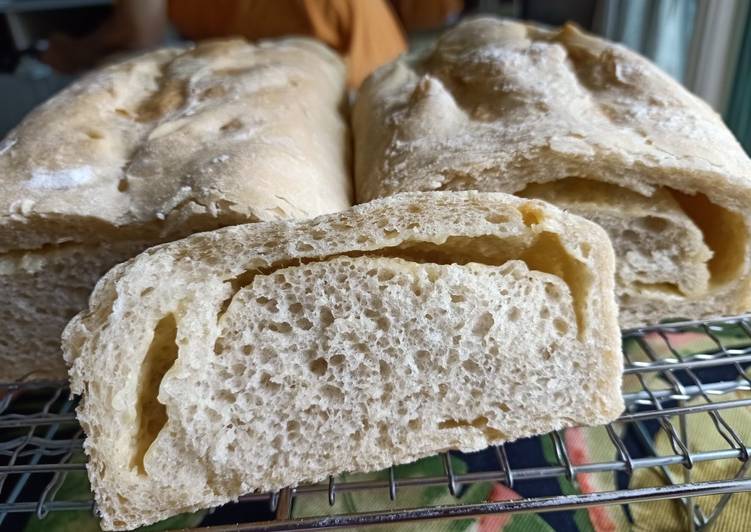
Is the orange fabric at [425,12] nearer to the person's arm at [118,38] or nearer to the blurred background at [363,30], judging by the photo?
the blurred background at [363,30]

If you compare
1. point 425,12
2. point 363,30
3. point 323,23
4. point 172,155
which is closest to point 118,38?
point 323,23

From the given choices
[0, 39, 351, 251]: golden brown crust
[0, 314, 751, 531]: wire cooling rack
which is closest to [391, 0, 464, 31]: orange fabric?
[0, 39, 351, 251]: golden brown crust

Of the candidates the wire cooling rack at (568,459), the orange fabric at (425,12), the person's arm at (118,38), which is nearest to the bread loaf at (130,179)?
the wire cooling rack at (568,459)

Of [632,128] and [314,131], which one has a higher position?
[632,128]

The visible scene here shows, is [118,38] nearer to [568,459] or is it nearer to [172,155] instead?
[172,155]

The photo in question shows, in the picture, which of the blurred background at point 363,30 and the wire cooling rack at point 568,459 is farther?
the blurred background at point 363,30

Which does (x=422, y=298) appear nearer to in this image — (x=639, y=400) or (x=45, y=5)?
(x=639, y=400)

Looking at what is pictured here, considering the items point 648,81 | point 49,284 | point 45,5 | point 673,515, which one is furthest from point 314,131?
point 45,5
